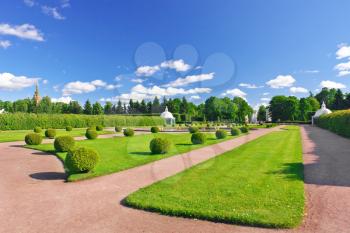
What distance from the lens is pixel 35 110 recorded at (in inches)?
3654

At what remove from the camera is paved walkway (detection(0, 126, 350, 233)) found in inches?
210

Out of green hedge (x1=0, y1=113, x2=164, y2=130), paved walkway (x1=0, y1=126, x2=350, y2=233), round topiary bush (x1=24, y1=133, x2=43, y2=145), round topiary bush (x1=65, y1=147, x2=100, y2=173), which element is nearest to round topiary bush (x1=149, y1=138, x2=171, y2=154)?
paved walkway (x1=0, y1=126, x2=350, y2=233)

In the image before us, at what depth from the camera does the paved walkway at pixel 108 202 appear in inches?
210

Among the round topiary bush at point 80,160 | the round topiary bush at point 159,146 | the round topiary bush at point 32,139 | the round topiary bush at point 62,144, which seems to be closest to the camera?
the round topiary bush at point 80,160

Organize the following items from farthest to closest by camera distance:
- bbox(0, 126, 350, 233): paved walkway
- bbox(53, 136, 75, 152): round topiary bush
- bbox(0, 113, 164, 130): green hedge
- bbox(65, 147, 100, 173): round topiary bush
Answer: bbox(0, 113, 164, 130): green hedge → bbox(53, 136, 75, 152): round topiary bush → bbox(65, 147, 100, 173): round topiary bush → bbox(0, 126, 350, 233): paved walkway

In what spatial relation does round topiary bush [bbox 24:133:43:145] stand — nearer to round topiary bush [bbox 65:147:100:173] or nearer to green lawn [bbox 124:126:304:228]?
round topiary bush [bbox 65:147:100:173]

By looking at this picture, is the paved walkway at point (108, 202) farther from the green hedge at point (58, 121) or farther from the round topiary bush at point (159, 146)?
the green hedge at point (58, 121)

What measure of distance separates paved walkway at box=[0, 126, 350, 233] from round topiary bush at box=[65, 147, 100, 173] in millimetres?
647

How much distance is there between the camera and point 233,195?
715 centimetres

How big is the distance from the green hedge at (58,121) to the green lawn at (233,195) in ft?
136

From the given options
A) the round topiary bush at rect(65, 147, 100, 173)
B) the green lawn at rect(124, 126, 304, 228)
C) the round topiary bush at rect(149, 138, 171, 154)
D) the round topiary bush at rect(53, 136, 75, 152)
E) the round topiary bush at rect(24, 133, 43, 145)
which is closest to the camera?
the green lawn at rect(124, 126, 304, 228)

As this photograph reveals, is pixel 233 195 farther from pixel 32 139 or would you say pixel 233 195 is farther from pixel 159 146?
pixel 32 139

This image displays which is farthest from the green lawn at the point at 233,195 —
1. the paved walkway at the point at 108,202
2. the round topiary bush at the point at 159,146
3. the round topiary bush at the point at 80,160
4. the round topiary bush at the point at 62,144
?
the round topiary bush at the point at 62,144

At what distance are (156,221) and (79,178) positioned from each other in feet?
16.5
